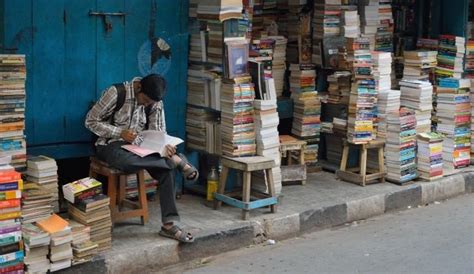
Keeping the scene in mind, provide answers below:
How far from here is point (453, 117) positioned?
9047mm

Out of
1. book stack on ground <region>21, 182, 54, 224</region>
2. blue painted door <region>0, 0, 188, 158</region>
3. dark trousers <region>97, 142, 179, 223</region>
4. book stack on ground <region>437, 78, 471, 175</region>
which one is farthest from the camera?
book stack on ground <region>437, 78, 471, 175</region>

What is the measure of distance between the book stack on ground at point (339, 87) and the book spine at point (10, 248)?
14.6ft

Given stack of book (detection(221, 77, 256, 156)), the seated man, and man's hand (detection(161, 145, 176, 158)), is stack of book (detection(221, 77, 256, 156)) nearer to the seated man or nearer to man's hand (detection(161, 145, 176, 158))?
the seated man

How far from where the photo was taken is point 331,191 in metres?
8.02

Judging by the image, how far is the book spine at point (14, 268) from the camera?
5.20 meters

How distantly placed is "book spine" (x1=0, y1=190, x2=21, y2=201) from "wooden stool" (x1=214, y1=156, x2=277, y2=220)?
2.20 metres

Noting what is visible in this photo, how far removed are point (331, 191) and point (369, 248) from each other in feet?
4.50

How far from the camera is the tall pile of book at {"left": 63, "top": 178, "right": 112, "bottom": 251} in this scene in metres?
5.67

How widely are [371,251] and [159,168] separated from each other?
6.43 feet

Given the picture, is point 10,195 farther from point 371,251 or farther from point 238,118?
point 371,251

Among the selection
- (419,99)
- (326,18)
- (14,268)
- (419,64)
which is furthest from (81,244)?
(419,64)

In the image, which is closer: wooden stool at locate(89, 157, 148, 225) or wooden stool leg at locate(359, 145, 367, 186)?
wooden stool at locate(89, 157, 148, 225)

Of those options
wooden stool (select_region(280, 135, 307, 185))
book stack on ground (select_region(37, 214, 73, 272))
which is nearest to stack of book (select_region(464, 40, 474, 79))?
wooden stool (select_region(280, 135, 307, 185))

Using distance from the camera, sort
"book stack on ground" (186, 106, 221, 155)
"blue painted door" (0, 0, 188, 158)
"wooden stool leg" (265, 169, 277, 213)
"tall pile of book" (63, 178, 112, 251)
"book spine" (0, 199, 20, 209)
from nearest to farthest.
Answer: "book spine" (0, 199, 20, 209), "tall pile of book" (63, 178, 112, 251), "blue painted door" (0, 0, 188, 158), "wooden stool leg" (265, 169, 277, 213), "book stack on ground" (186, 106, 221, 155)
